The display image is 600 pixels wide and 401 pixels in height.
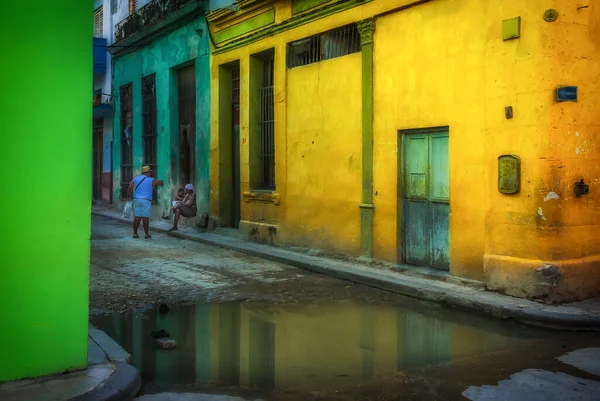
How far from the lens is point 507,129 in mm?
7590

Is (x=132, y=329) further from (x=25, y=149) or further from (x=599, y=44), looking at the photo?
(x=599, y=44)

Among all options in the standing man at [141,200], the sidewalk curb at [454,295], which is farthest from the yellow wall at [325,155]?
the standing man at [141,200]

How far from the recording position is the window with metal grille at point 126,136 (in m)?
20.0

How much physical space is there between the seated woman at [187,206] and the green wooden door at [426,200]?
7.06 m

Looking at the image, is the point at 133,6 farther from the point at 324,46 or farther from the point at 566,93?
the point at 566,93

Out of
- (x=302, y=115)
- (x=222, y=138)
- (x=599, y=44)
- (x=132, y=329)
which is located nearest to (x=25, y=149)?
(x=132, y=329)

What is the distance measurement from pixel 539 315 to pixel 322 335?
2358mm

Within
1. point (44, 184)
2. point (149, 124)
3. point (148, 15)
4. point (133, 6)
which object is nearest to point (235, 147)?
point (149, 124)

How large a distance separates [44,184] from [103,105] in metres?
18.3

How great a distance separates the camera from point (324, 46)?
36.2 feet

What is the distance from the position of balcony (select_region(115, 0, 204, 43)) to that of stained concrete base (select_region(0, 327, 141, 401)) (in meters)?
12.1

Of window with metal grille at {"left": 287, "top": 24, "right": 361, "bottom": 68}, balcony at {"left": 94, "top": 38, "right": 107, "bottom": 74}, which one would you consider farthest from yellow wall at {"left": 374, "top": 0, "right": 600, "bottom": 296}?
balcony at {"left": 94, "top": 38, "right": 107, "bottom": 74}

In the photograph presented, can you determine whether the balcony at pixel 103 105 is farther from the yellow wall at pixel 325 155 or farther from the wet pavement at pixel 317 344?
the wet pavement at pixel 317 344

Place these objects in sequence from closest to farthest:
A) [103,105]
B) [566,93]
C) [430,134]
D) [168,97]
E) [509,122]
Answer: [566,93]
[509,122]
[430,134]
[168,97]
[103,105]
